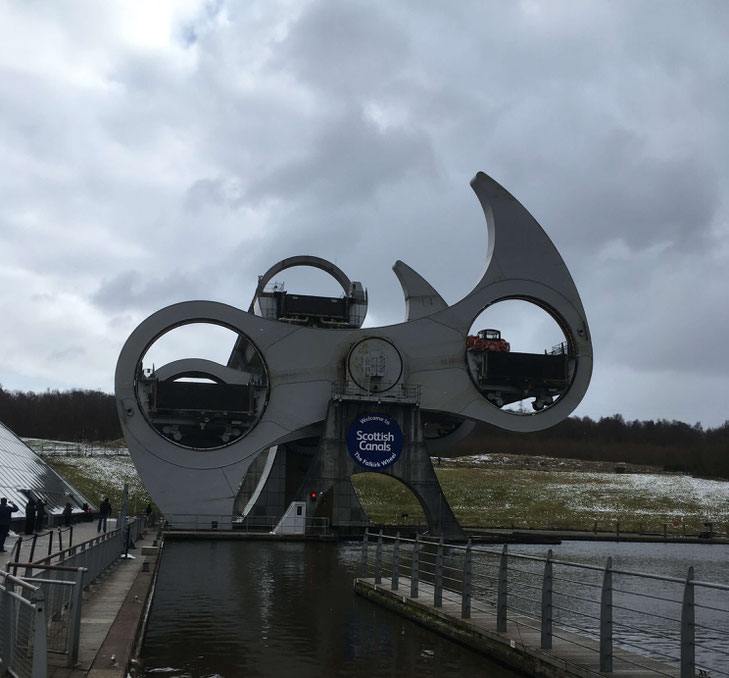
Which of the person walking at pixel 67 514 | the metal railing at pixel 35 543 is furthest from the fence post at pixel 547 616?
the person walking at pixel 67 514

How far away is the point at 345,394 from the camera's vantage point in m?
44.1

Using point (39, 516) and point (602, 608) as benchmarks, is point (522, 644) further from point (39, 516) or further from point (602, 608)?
point (39, 516)

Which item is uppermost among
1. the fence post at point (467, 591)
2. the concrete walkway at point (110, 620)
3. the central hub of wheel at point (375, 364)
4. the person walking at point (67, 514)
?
the central hub of wheel at point (375, 364)

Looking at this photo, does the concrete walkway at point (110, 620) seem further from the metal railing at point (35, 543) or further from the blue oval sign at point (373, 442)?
the blue oval sign at point (373, 442)

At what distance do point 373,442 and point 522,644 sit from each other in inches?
1279

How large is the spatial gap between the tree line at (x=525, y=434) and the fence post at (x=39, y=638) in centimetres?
9150

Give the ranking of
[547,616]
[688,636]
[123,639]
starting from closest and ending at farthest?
1. [688,636]
2. [547,616]
3. [123,639]

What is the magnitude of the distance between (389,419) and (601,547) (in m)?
11.6

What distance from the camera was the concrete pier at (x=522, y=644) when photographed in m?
9.62

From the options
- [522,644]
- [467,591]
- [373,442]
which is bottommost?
[522,644]

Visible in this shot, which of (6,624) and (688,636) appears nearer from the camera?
(688,636)

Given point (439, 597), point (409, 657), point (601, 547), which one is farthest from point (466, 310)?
point (409, 657)

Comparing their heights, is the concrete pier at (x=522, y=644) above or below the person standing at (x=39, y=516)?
above

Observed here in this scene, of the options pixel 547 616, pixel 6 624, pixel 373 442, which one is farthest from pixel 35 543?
pixel 373 442
